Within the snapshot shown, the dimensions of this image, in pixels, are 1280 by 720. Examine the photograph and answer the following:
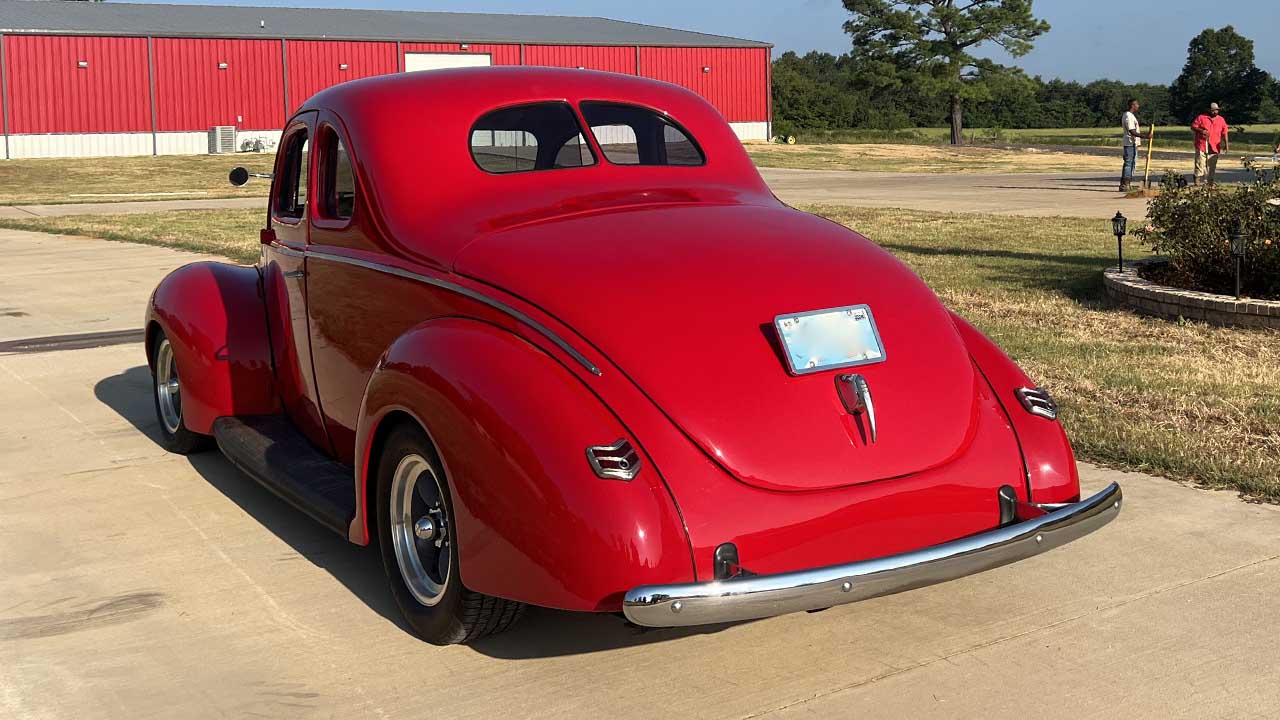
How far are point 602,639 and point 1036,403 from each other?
1.47 m

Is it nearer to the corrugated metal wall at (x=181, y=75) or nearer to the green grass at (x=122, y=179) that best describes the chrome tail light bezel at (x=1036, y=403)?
the green grass at (x=122, y=179)

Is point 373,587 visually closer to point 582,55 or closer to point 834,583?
point 834,583

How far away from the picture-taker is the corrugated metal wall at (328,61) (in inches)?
1781

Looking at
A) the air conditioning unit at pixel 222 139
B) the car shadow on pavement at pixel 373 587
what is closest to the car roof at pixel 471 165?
the car shadow on pavement at pixel 373 587

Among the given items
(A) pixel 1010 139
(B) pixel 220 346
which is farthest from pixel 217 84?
(B) pixel 220 346

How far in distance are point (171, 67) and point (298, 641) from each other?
43211 mm

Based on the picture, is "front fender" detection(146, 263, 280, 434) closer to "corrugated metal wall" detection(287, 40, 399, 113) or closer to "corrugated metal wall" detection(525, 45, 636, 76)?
"corrugated metal wall" detection(287, 40, 399, 113)

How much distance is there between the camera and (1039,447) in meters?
3.81

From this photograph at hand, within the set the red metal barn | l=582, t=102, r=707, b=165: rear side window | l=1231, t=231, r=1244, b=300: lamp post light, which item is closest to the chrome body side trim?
l=582, t=102, r=707, b=165: rear side window

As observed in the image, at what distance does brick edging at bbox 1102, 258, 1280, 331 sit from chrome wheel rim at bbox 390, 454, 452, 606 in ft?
20.8

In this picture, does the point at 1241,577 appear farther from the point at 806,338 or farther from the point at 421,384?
the point at 421,384

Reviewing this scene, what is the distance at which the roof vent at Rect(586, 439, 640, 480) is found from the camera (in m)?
3.23

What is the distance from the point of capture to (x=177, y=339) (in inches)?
221

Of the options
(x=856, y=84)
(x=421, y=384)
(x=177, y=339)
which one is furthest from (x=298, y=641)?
(x=856, y=84)
